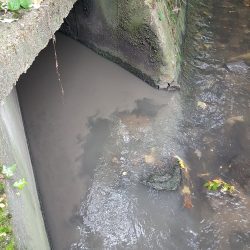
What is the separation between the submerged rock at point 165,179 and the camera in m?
4.89

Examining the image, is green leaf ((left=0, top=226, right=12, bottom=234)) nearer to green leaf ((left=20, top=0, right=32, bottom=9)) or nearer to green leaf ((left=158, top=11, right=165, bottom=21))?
green leaf ((left=20, top=0, right=32, bottom=9))

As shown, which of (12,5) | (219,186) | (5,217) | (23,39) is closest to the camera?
(5,217)

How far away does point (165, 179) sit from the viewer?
16.3ft

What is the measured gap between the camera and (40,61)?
263 inches

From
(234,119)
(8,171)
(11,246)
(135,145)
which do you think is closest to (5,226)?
(11,246)

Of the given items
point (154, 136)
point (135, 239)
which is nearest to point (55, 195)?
point (135, 239)

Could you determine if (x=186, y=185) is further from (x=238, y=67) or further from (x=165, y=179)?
(x=238, y=67)

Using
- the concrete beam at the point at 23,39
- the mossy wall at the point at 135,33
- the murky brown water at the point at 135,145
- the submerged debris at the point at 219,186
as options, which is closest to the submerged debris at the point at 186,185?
the murky brown water at the point at 135,145

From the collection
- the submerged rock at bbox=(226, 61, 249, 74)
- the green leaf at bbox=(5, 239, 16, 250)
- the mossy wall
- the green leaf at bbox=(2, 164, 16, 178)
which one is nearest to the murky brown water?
the submerged rock at bbox=(226, 61, 249, 74)

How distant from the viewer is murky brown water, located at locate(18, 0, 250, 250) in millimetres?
4500

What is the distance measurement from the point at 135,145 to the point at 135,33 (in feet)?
5.81

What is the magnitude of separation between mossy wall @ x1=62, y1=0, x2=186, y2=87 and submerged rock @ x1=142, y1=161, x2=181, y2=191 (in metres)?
1.73

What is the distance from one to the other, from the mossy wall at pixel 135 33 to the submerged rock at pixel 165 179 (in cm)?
173

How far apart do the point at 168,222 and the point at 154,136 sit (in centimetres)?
142
